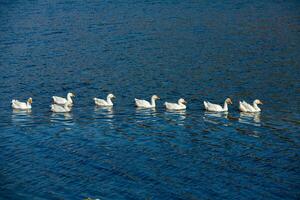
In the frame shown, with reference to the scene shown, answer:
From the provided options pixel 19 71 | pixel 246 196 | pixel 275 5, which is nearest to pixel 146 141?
pixel 246 196

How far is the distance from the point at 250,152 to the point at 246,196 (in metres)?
5.89

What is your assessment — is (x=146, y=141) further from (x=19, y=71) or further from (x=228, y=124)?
(x=19, y=71)

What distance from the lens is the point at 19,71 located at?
5150 cm

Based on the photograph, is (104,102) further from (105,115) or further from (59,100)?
(59,100)

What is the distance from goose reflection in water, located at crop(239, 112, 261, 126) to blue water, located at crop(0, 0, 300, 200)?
0.36 ft

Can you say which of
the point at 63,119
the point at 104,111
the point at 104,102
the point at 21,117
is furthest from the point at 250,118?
the point at 21,117

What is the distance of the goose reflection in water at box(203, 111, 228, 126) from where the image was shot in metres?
39.5

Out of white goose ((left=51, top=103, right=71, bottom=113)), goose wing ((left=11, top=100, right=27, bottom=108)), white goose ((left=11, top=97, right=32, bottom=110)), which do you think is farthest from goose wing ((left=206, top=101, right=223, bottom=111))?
goose wing ((left=11, top=100, right=27, bottom=108))

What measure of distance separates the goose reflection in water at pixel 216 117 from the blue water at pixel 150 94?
71 mm

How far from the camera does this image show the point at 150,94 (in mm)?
45625

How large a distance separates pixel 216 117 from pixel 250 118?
2.05 m

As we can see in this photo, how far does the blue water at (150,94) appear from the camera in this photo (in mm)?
29703

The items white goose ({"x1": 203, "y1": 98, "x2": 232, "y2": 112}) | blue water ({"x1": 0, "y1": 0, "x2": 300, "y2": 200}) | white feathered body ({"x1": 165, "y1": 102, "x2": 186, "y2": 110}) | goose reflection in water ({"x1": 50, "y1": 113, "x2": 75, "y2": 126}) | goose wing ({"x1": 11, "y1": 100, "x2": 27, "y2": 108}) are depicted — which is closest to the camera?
blue water ({"x1": 0, "y1": 0, "x2": 300, "y2": 200})

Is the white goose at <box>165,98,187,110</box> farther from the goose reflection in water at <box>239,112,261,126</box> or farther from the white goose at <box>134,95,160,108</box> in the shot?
the goose reflection in water at <box>239,112,261,126</box>
